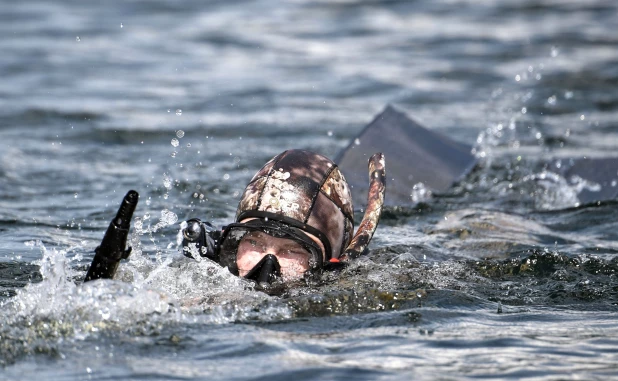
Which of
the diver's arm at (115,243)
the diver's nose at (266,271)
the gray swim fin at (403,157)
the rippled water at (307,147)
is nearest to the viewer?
the diver's arm at (115,243)

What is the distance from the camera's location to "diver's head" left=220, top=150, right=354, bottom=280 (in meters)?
4.49

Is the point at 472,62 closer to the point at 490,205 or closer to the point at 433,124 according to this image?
the point at 433,124

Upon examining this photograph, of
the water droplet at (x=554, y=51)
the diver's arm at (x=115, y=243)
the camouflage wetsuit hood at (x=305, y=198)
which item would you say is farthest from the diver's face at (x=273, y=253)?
the water droplet at (x=554, y=51)

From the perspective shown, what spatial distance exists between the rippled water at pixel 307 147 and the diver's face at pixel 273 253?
13cm

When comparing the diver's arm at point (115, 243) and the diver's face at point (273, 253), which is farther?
the diver's face at point (273, 253)

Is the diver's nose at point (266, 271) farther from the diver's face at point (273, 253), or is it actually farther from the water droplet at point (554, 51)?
the water droplet at point (554, 51)

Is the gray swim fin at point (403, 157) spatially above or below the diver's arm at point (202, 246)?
above

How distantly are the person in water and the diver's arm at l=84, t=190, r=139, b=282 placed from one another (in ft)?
2.08

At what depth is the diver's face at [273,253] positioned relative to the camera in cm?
449

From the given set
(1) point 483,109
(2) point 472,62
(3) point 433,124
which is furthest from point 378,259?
(2) point 472,62

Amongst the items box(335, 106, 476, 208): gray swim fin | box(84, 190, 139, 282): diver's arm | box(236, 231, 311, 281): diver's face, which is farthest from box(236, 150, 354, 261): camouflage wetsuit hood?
box(335, 106, 476, 208): gray swim fin

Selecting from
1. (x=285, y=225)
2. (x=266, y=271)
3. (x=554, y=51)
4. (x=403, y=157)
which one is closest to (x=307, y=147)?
(x=403, y=157)

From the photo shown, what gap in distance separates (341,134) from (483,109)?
2137 millimetres

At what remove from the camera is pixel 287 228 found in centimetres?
449
